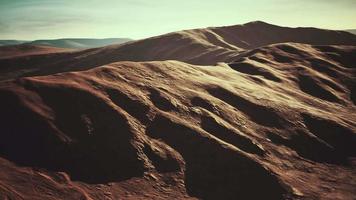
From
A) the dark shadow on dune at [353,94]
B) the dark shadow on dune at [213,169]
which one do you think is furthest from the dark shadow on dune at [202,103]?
the dark shadow on dune at [353,94]

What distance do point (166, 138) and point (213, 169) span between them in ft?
13.1

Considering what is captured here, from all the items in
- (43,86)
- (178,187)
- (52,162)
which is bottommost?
(178,187)

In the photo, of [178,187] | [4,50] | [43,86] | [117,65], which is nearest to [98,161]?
[178,187]

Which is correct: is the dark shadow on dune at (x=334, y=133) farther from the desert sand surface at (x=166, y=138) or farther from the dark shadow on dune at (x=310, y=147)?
the dark shadow on dune at (x=310, y=147)

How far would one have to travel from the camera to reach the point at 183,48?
10306 centimetres

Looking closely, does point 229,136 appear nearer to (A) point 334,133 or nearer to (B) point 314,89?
(A) point 334,133

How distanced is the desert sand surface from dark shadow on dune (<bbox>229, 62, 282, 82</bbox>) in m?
5.69

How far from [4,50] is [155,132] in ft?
490

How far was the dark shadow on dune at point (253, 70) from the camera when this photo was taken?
162ft

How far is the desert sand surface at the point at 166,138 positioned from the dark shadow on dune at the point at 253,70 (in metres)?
5.69

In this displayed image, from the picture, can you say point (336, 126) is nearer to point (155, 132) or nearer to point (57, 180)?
point (155, 132)

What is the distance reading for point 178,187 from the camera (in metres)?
22.5

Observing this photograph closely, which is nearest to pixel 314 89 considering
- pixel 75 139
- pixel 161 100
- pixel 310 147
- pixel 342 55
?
pixel 310 147

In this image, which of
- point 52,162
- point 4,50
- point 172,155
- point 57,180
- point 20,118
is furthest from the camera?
point 4,50
